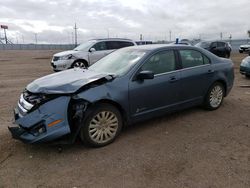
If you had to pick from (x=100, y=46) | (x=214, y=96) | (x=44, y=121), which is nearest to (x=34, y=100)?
(x=44, y=121)

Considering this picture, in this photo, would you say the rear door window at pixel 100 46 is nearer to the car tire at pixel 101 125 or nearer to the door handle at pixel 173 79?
the door handle at pixel 173 79

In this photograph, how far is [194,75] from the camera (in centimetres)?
473

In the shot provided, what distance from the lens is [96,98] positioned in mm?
3473

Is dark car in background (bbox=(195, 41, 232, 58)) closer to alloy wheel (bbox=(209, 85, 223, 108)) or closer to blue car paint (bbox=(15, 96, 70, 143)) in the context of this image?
alloy wheel (bbox=(209, 85, 223, 108))

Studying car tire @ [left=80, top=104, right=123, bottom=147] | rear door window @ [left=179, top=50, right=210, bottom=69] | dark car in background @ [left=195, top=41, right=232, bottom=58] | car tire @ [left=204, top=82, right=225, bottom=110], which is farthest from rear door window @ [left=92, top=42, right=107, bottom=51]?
dark car in background @ [left=195, top=41, right=232, bottom=58]

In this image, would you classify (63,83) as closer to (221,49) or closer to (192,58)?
(192,58)

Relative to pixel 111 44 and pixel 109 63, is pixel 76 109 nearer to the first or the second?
pixel 109 63

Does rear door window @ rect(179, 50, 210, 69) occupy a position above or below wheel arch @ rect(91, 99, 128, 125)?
above

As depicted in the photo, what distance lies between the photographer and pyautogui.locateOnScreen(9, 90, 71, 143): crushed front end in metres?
3.23

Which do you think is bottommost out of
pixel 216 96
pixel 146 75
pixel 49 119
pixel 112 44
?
pixel 216 96

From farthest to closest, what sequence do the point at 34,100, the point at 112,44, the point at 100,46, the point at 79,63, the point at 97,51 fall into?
the point at 112,44, the point at 100,46, the point at 97,51, the point at 79,63, the point at 34,100

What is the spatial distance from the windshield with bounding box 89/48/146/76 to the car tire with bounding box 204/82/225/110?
1903mm

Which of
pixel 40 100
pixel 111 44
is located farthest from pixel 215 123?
pixel 111 44

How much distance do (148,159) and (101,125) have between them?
0.89 meters
